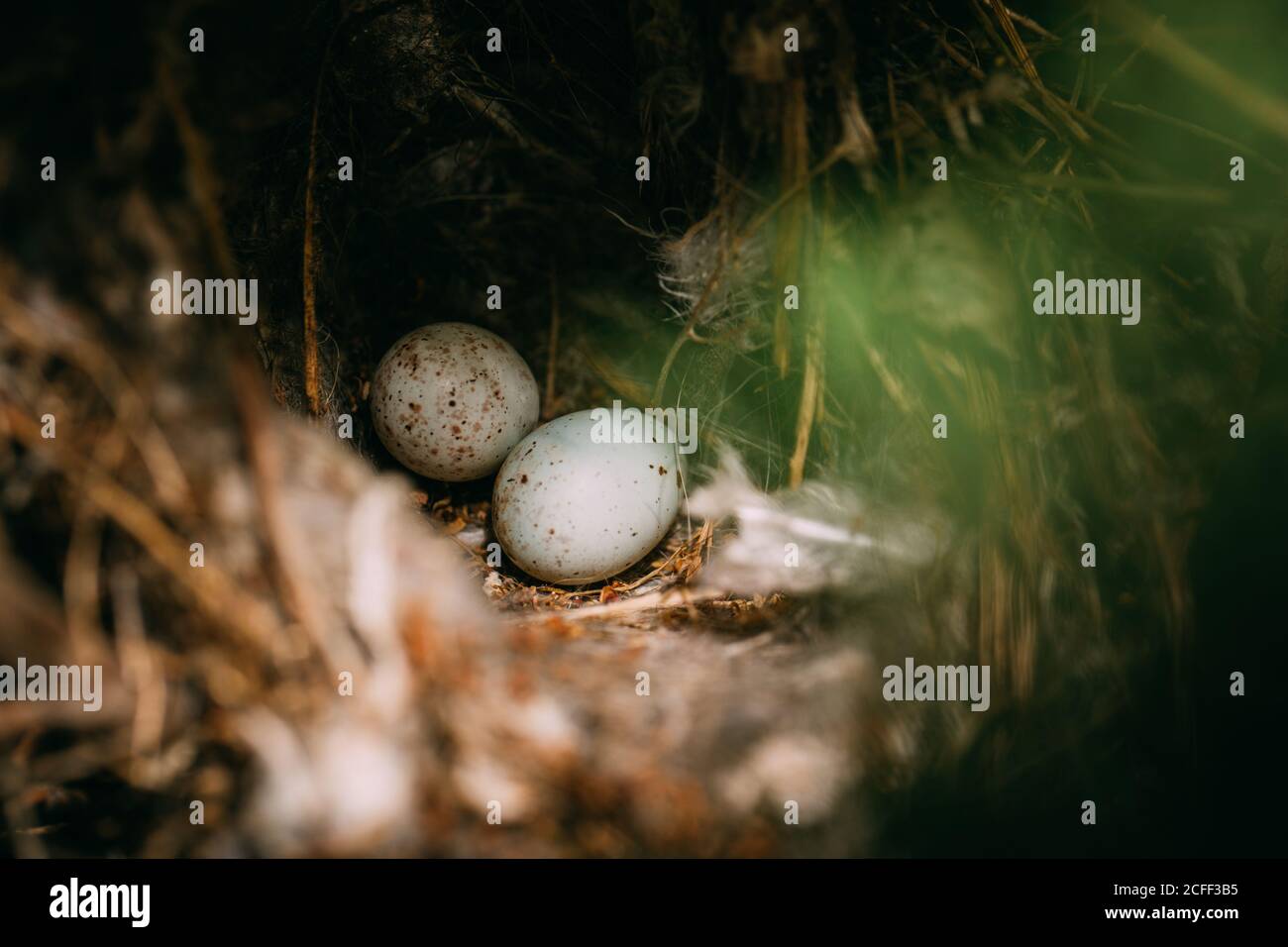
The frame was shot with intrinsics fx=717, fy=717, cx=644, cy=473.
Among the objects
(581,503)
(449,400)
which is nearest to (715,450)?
(581,503)

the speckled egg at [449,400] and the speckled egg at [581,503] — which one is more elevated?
the speckled egg at [449,400]

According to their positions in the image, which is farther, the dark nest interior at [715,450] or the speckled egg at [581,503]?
the speckled egg at [581,503]

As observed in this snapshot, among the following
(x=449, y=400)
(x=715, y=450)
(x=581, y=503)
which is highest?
(x=449, y=400)

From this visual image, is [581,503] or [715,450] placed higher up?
[715,450]

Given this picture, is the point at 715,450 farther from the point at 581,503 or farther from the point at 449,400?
the point at 449,400
